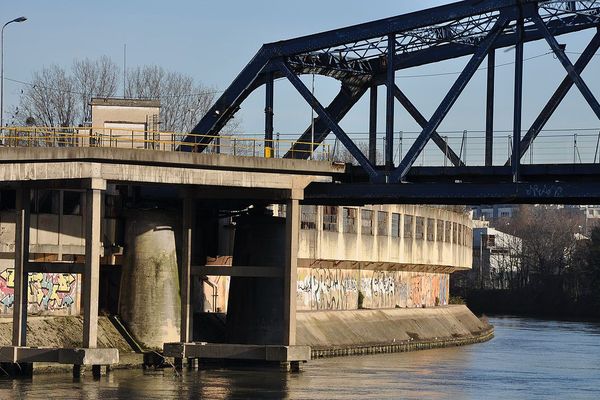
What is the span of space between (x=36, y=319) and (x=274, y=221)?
1370 centimetres

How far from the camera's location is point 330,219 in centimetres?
8831

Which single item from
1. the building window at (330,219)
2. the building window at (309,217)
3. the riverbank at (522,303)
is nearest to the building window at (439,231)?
the building window at (330,219)

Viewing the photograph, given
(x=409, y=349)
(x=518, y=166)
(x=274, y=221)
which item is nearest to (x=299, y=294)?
(x=409, y=349)

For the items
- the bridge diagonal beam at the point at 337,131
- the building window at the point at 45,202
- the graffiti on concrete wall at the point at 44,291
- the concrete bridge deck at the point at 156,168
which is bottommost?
the graffiti on concrete wall at the point at 44,291

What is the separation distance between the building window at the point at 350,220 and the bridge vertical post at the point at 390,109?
1054 inches

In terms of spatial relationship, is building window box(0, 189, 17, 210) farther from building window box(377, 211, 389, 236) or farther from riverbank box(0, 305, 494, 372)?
building window box(377, 211, 389, 236)

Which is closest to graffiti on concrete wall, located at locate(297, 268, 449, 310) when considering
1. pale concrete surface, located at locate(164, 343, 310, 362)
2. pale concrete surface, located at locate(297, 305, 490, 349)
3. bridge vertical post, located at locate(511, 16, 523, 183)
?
pale concrete surface, located at locate(297, 305, 490, 349)

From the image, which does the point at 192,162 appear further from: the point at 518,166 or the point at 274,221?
the point at 518,166

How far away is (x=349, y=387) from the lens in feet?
188

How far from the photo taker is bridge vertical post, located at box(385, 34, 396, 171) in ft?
204

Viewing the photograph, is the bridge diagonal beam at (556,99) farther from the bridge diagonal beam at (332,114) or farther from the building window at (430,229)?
the building window at (430,229)

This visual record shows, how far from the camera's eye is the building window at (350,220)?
9012 cm

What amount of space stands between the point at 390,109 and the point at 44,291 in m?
20.8

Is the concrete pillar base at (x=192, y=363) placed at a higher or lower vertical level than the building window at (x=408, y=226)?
lower
